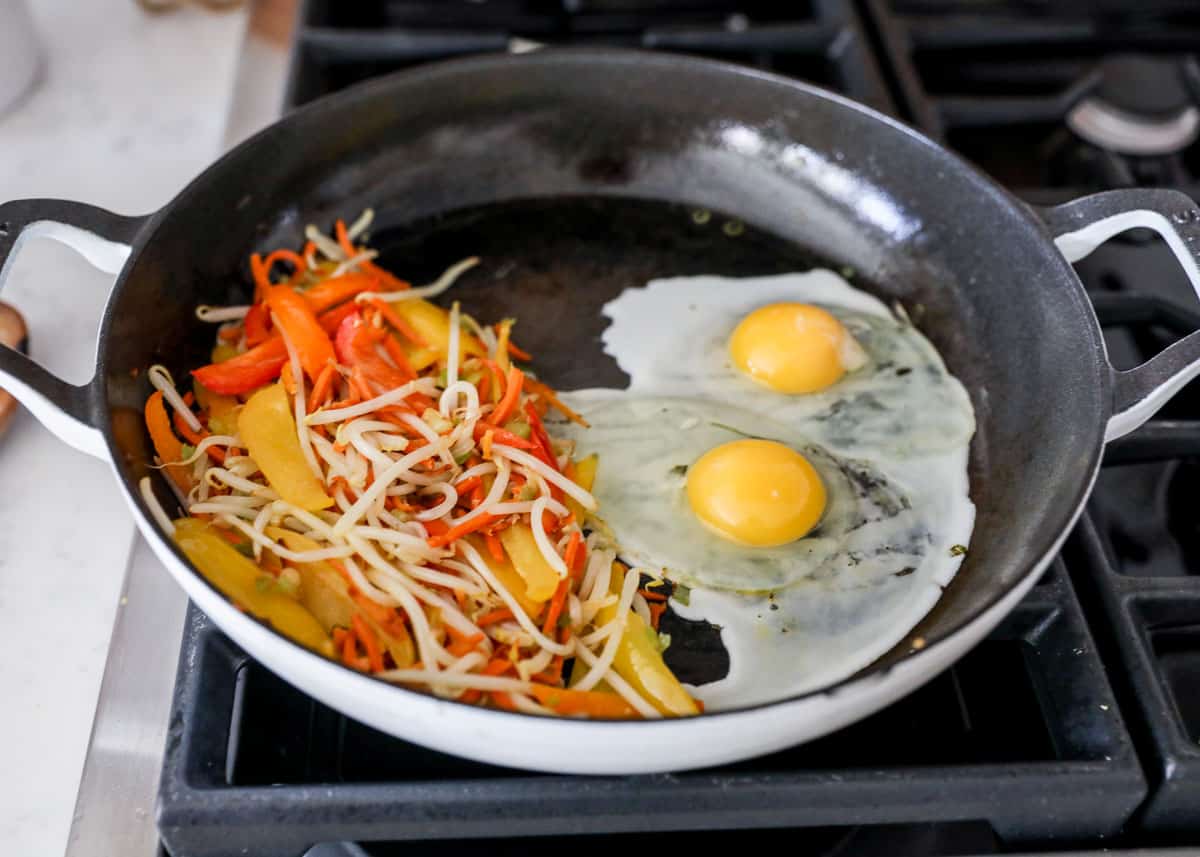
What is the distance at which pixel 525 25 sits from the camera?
2652 millimetres

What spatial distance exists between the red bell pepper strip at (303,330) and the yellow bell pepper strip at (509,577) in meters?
0.41

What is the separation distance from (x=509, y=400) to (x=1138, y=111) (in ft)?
5.37

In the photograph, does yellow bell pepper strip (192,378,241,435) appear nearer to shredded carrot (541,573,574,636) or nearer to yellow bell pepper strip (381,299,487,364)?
yellow bell pepper strip (381,299,487,364)

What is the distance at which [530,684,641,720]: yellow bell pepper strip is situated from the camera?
1408 millimetres

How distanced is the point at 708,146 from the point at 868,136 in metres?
0.33

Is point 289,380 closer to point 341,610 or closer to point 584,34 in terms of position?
point 341,610

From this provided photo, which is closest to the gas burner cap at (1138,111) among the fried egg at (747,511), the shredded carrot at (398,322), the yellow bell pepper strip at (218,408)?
the fried egg at (747,511)

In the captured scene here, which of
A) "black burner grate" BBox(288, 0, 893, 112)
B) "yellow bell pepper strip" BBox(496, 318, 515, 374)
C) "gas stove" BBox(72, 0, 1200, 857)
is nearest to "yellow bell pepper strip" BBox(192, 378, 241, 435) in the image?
"gas stove" BBox(72, 0, 1200, 857)

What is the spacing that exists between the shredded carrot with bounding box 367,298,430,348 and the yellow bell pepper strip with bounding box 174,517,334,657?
54 centimetres

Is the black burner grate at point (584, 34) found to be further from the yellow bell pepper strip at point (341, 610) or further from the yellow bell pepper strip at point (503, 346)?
the yellow bell pepper strip at point (341, 610)

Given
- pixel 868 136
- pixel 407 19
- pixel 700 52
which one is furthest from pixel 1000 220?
pixel 407 19

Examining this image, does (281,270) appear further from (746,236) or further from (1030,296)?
(1030,296)

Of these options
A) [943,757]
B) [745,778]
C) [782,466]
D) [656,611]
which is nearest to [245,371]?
[656,611]

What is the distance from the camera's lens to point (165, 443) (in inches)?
63.1
